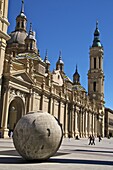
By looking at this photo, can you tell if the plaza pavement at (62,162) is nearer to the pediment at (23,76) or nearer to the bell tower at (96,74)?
the pediment at (23,76)

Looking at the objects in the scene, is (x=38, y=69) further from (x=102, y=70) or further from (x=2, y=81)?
(x=102, y=70)

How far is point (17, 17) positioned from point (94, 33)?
37735mm

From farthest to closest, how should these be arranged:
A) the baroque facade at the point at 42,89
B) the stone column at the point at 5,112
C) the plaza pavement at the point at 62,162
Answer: the baroque facade at the point at 42,89
the stone column at the point at 5,112
the plaza pavement at the point at 62,162

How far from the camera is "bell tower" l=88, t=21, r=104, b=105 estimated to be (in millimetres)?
90000

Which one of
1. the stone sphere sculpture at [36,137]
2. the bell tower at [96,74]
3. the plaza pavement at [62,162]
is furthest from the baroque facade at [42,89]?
the stone sphere sculpture at [36,137]

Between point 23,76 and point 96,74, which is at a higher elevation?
point 96,74

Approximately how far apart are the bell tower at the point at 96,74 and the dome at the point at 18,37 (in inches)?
1293

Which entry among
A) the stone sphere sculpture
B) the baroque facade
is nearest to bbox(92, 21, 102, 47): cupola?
the baroque facade

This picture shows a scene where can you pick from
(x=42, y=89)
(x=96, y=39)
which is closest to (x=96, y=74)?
(x=96, y=39)

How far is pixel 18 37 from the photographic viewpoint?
65.1 metres

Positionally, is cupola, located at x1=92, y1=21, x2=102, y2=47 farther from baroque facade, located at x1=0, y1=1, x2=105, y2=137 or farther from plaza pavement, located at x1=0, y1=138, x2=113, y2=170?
plaza pavement, located at x1=0, y1=138, x2=113, y2=170

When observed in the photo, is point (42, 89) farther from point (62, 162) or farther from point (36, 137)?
point (36, 137)

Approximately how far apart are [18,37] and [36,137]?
58.8 metres

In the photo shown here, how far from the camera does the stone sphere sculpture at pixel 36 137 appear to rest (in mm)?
8875
